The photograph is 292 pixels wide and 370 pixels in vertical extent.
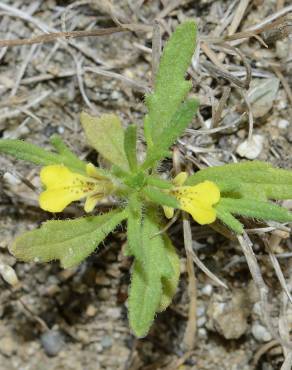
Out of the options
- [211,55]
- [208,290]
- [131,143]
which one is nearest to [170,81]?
[131,143]

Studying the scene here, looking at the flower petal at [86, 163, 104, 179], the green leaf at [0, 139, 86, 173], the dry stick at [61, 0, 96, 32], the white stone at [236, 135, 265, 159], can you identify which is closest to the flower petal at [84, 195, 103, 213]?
the flower petal at [86, 163, 104, 179]

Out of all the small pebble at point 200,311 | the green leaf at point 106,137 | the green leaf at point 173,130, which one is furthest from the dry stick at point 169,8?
the small pebble at point 200,311

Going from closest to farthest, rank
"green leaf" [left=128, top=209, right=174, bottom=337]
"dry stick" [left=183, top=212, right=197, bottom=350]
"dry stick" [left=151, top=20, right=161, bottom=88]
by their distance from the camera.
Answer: "green leaf" [left=128, top=209, right=174, bottom=337], "dry stick" [left=183, top=212, right=197, bottom=350], "dry stick" [left=151, top=20, right=161, bottom=88]

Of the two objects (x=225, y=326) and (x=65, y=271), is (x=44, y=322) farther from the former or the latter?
Result: (x=225, y=326)

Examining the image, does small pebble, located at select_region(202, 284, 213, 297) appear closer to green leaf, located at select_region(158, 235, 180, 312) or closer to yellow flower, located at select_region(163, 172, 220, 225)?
green leaf, located at select_region(158, 235, 180, 312)

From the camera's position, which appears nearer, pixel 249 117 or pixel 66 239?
pixel 66 239

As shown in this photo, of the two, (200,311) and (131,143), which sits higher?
(131,143)

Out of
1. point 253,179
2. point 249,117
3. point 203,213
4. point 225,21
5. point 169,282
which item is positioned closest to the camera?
point 203,213

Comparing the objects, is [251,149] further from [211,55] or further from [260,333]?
[260,333]
